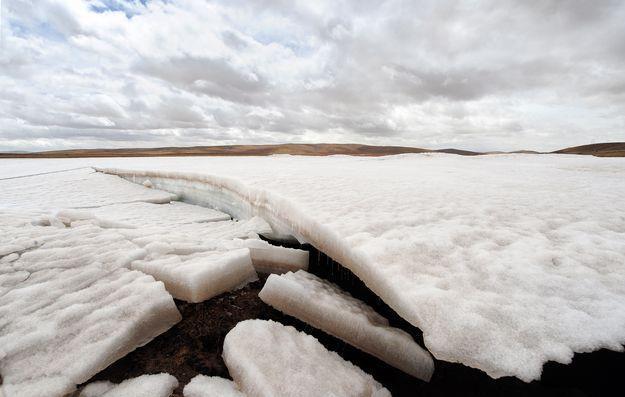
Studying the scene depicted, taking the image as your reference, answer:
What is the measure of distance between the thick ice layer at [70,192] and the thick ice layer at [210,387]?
5340 mm

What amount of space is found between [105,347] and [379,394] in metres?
1.51

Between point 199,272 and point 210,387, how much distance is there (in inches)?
35.5

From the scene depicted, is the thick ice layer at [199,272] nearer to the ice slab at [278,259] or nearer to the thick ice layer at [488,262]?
the ice slab at [278,259]

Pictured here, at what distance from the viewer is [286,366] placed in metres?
1.60

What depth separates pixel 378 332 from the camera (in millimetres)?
1852

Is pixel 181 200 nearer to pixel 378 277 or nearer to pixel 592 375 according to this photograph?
pixel 378 277

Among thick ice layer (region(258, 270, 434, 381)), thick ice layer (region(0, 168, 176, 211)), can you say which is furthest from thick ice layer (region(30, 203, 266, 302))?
thick ice layer (region(0, 168, 176, 211))

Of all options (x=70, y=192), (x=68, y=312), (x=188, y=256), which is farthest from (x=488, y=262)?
(x=70, y=192)

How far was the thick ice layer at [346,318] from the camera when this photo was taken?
171 centimetres

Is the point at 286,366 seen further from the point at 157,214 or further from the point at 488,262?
the point at 157,214

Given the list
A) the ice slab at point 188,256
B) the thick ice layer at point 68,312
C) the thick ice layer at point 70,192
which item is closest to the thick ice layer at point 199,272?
the ice slab at point 188,256

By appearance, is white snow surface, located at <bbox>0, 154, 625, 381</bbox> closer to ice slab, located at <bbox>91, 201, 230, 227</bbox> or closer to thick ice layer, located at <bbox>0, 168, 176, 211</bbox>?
ice slab, located at <bbox>91, 201, 230, 227</bbox>

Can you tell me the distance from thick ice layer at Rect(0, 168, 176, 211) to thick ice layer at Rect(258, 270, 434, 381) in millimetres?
5215

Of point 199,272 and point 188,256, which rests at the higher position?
point 199,272
